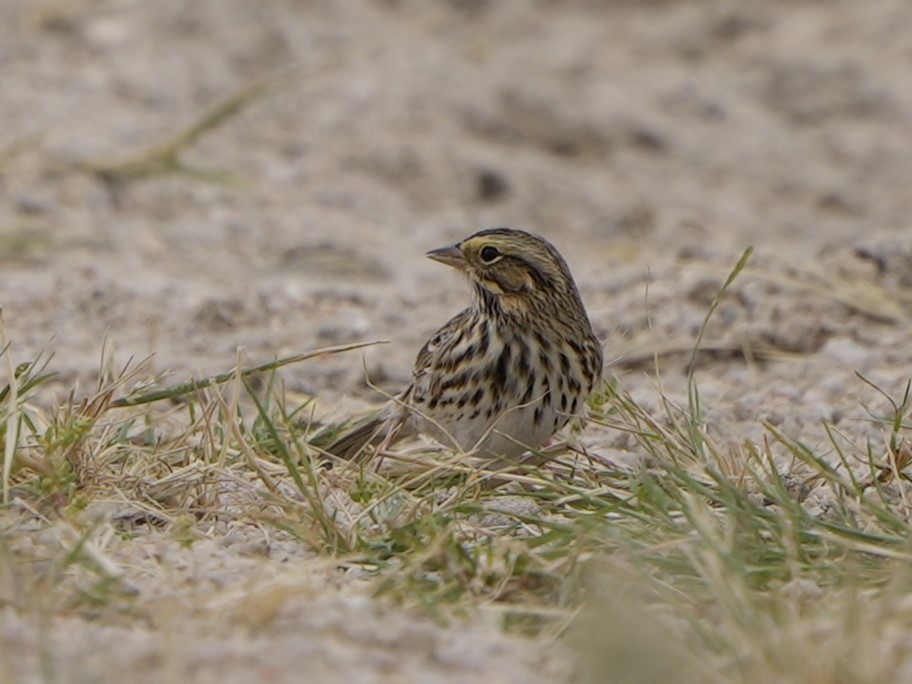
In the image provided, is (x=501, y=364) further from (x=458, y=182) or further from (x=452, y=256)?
(x=458, y=182)

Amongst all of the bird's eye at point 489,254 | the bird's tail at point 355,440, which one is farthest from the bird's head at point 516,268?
the bird's tail at point 355,440

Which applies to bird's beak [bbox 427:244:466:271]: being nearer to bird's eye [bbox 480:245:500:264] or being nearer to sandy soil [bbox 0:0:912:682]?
bird's eye [bbox 480:245:500:264]

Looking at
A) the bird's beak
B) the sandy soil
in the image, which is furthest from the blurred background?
the bird's beak

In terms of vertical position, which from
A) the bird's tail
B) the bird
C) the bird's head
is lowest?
the bird's tail

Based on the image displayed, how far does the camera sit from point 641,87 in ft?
33.9

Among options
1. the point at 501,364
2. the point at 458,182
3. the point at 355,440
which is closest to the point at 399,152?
the point at 458,182

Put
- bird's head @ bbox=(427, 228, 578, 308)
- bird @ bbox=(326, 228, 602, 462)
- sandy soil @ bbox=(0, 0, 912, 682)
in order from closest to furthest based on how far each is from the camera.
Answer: bird @ bbox=(326, 228, 602, 462)
bird's head @ bbox=(427, 228, 578, 308)
sandy soil @ bbox=(0, 0, 912, 682)

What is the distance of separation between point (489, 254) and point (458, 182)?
176 inches

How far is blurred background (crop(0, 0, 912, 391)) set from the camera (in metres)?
6.97

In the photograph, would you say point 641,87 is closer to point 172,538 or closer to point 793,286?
point 793,286

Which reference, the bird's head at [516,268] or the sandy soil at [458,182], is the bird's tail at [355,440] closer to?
the bird's head at [516,268]

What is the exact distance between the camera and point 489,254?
4836 millimetres

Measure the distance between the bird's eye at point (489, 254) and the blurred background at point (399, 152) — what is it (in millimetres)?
1530

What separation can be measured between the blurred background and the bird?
4.96ft
